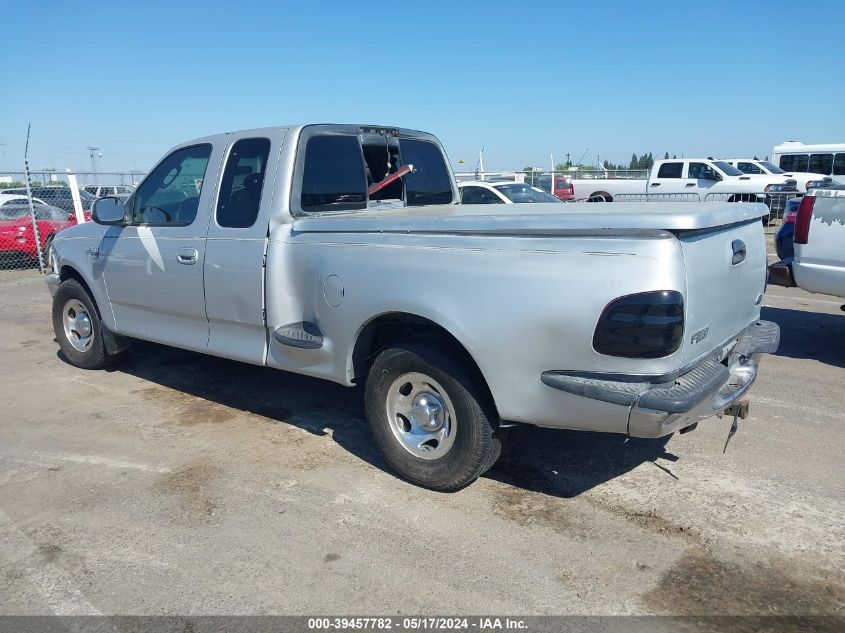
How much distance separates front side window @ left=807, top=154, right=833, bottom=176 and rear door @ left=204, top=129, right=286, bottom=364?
1010 inches

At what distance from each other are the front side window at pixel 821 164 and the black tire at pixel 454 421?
26.0 m

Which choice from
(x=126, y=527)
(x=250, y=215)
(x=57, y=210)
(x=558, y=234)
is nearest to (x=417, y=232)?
(x=558, y=234)

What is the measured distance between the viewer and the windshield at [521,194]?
14.4m

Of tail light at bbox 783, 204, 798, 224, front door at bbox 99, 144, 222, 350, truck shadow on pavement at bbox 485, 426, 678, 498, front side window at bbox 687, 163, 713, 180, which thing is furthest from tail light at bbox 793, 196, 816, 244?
front side window at bbox 687, 163, 713, 180

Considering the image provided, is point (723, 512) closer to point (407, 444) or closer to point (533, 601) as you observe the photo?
point (533, 601)

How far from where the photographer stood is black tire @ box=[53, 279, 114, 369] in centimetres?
624

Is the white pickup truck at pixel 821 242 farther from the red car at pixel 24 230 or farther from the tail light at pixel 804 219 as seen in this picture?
the red car at pixel 24 230

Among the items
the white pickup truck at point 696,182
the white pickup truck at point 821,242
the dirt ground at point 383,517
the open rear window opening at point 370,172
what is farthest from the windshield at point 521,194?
the dirt ground at point 383,517

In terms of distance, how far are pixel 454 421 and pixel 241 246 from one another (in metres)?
1.95

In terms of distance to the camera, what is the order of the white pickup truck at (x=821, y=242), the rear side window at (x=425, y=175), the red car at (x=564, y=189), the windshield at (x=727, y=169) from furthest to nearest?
the red car at (x=564, y=189), the windshield at (x=727, y=169), the white pickup truck at (x=821, y=242), the rear side window at (x=425, y=175)

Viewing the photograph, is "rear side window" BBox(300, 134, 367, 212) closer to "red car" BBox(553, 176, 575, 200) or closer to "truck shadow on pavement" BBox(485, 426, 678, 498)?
"truck shadow on pavement" BBox(485, 426, 678, 498)

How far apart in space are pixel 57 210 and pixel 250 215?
12637 millimetres

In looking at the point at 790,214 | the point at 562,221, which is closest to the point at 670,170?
the point at 790,214

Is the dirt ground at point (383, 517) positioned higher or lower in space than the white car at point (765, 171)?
lower
